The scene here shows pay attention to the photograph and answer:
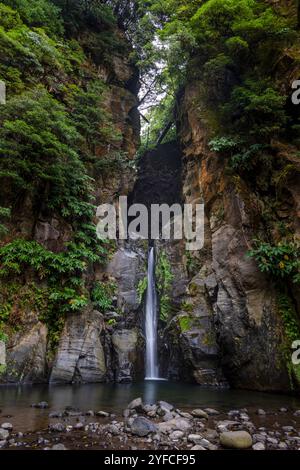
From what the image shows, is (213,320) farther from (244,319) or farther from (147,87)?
(147,87)

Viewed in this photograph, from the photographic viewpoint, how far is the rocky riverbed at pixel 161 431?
5012 mm

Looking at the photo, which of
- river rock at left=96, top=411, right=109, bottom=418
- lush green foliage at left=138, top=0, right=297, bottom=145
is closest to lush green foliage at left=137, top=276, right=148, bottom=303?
lush green foliage at left=138, top=0, right=297, bottom=145

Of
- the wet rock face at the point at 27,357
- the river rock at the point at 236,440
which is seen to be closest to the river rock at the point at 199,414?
the river rock at the point at 236,440

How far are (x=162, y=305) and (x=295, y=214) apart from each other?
7.85m

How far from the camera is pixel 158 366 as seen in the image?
14.5 meters

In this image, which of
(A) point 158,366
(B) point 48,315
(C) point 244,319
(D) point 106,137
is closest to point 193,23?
(D) point 106,137

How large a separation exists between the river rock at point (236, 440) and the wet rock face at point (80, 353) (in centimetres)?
738

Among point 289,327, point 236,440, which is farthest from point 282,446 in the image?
point 289,327

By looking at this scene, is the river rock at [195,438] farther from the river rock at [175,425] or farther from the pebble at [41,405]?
the pebble at [41,405]

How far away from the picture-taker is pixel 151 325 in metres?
15.7

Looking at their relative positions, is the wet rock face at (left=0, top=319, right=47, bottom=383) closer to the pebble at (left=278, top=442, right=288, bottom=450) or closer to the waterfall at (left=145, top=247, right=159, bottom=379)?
the waterfall at (left=145, top=247, right=159, bottom=379)

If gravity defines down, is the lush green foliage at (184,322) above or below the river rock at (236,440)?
above

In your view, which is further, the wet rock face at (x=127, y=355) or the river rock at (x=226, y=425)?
the wet rock face at (x=127, y=355)

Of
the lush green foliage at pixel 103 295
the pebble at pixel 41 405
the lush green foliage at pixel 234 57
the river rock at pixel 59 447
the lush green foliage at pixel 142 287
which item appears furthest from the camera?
the lush green foliage at pixel 142 287
